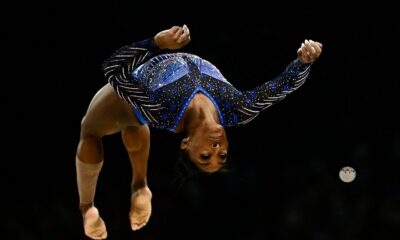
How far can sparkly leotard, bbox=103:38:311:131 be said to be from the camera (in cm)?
223

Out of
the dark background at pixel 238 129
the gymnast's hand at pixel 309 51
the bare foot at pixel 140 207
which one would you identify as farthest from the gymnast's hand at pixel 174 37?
the dark background at pixel 238 129

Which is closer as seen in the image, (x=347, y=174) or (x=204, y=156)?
(x=204, y=156)

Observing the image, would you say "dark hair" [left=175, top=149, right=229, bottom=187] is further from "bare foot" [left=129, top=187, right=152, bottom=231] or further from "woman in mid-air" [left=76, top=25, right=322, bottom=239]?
"bare foot" [left=129, top=187, right=152, bottom=231]

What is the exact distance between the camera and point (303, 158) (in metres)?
3.67

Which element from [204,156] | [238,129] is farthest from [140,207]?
[238,129]

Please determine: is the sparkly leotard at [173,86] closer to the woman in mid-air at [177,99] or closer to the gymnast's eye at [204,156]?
the woman in mid-air at [177,99]

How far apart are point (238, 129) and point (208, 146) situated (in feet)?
4.52

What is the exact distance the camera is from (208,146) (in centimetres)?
228

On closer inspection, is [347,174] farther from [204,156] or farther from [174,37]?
[174,37]

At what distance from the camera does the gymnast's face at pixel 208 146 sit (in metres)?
2.28

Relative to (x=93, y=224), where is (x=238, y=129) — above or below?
above

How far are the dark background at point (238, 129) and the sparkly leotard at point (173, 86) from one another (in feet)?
3.11

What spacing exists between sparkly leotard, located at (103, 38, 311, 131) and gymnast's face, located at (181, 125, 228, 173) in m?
0.08

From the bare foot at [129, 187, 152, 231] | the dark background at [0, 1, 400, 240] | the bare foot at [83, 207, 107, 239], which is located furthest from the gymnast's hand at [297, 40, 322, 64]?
the dark background at [0, 1, 400, 240]
